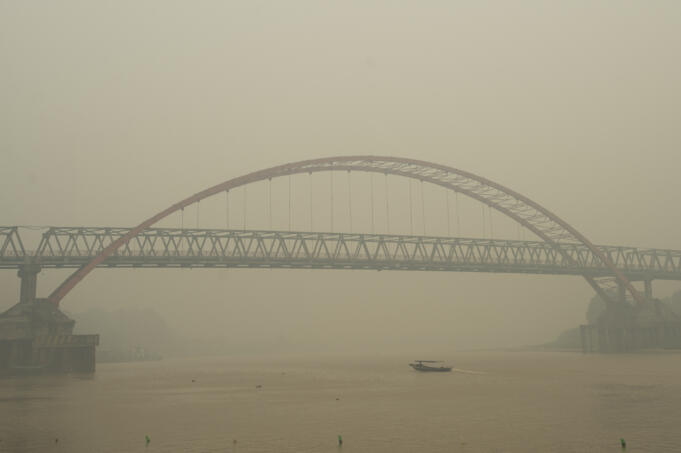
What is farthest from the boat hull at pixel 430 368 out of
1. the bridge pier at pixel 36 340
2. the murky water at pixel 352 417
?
the bridge pier at pixel 36 340

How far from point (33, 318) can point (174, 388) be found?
747 inches

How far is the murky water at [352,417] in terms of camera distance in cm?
2927

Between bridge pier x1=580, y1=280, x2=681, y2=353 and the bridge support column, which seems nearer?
the bridge support column

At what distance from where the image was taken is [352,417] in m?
37.9

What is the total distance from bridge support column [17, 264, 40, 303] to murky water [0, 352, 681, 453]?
13.6 metres

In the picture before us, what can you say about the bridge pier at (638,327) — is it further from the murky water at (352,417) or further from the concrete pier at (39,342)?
the concrete pier at (39,342)

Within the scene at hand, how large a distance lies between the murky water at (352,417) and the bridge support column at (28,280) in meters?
13.6

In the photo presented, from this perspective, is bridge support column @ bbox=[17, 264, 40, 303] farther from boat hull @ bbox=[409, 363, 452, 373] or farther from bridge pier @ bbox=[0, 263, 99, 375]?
boat hull @ bbox=[409, 363, 452, 373]

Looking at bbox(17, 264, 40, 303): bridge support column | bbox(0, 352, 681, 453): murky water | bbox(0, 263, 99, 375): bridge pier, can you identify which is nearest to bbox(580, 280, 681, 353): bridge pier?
bbox(0, 352, 681, 453): murky water

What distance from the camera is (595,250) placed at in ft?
360

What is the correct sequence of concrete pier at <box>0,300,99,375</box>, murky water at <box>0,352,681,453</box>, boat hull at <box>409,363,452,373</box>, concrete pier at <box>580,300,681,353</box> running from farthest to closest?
1. concrete pier at <box>580,300,681,353</box>
2. boat hull at <box>409,363,452,373</box>
3. concrete pier at <box>0,300,99,375</box>
4. murky water at <box>0,352,681,453</box>

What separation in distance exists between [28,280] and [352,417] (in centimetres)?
4873

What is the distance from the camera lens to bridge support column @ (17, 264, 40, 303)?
235 feet

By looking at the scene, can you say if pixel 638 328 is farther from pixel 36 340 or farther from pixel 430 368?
pixel 36 340
